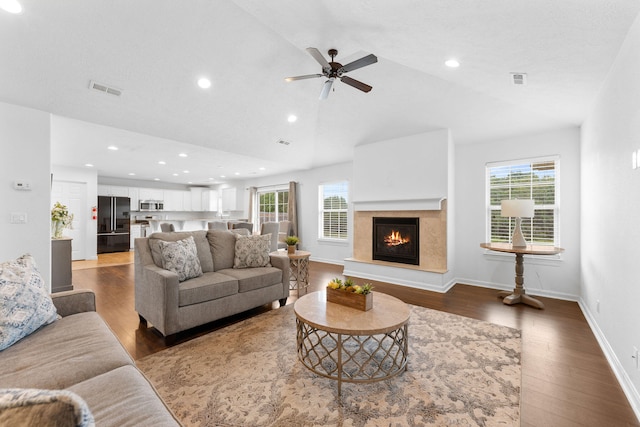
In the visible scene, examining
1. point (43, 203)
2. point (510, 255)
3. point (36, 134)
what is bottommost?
point (510, 255)

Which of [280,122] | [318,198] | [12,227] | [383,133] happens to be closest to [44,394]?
[12,227]

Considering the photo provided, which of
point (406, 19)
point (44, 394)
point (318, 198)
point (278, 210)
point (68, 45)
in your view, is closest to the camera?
point (44, 394)

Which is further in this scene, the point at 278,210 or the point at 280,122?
the point at 278,210

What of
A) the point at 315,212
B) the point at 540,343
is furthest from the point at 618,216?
the point at 315,212

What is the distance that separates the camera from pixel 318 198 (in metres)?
7.38

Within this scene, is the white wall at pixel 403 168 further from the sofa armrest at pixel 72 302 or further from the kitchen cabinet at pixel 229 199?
the kitchen cabinet at pixel 229 199

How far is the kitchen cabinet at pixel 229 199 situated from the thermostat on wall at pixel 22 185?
6.61m

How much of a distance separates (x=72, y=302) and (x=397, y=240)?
14.4ft

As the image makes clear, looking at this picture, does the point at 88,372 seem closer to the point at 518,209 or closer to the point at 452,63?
the point at 452,63

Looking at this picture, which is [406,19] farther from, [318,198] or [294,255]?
[318,198]

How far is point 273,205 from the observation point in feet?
29.4

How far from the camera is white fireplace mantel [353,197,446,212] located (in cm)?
454

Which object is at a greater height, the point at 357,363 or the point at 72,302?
the point at 72,302

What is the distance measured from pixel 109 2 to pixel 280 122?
263 cm
